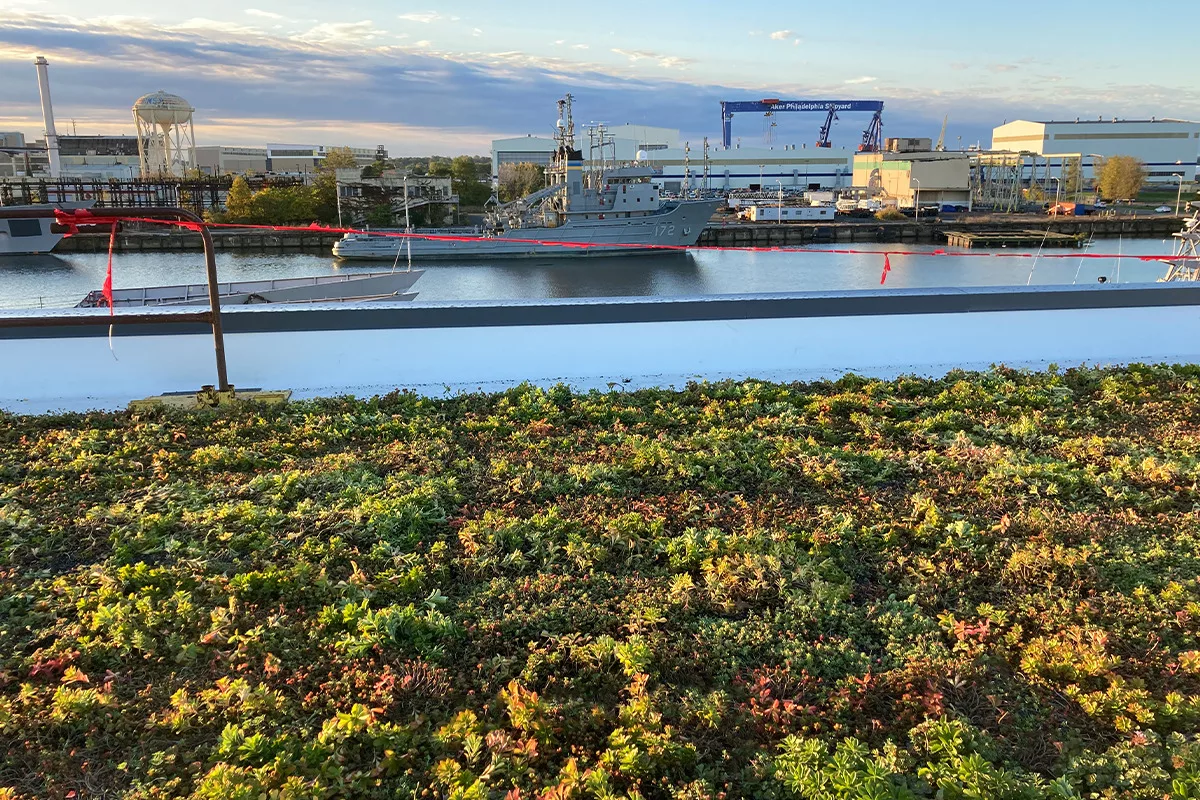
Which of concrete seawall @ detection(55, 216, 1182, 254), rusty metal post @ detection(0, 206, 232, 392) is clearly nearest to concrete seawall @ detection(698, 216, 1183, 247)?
→ concrete seawall @ detection(55, 216, 1182, 254)

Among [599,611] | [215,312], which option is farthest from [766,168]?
[599,611]

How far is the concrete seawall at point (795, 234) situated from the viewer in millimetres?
37344

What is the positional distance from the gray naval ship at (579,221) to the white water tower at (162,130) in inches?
962

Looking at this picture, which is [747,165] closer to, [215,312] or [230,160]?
[230,160]

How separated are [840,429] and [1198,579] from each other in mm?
1293

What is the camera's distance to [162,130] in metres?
51.5

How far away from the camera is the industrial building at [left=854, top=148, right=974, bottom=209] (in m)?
50.3

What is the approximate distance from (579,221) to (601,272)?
4104 millimetres

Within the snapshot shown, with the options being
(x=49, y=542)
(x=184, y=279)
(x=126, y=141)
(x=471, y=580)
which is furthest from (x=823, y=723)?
(x=126, y=141)

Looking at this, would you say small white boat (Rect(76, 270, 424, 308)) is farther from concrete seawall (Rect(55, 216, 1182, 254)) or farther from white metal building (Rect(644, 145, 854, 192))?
white metal building (Rect(644, 145, 854, 192))

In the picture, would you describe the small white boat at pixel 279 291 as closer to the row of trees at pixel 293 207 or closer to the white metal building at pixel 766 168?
the row of trees at pixel 293 207

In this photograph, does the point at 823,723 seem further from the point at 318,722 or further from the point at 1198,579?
the point at 1198,579

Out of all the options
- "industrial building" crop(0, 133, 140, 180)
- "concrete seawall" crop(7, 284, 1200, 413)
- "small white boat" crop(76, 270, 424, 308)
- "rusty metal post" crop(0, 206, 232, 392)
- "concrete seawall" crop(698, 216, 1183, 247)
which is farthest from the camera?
"industrial building" crop(0, 133, 140, 180)

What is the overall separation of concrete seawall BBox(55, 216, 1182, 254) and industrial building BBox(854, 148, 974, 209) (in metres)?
8.61
